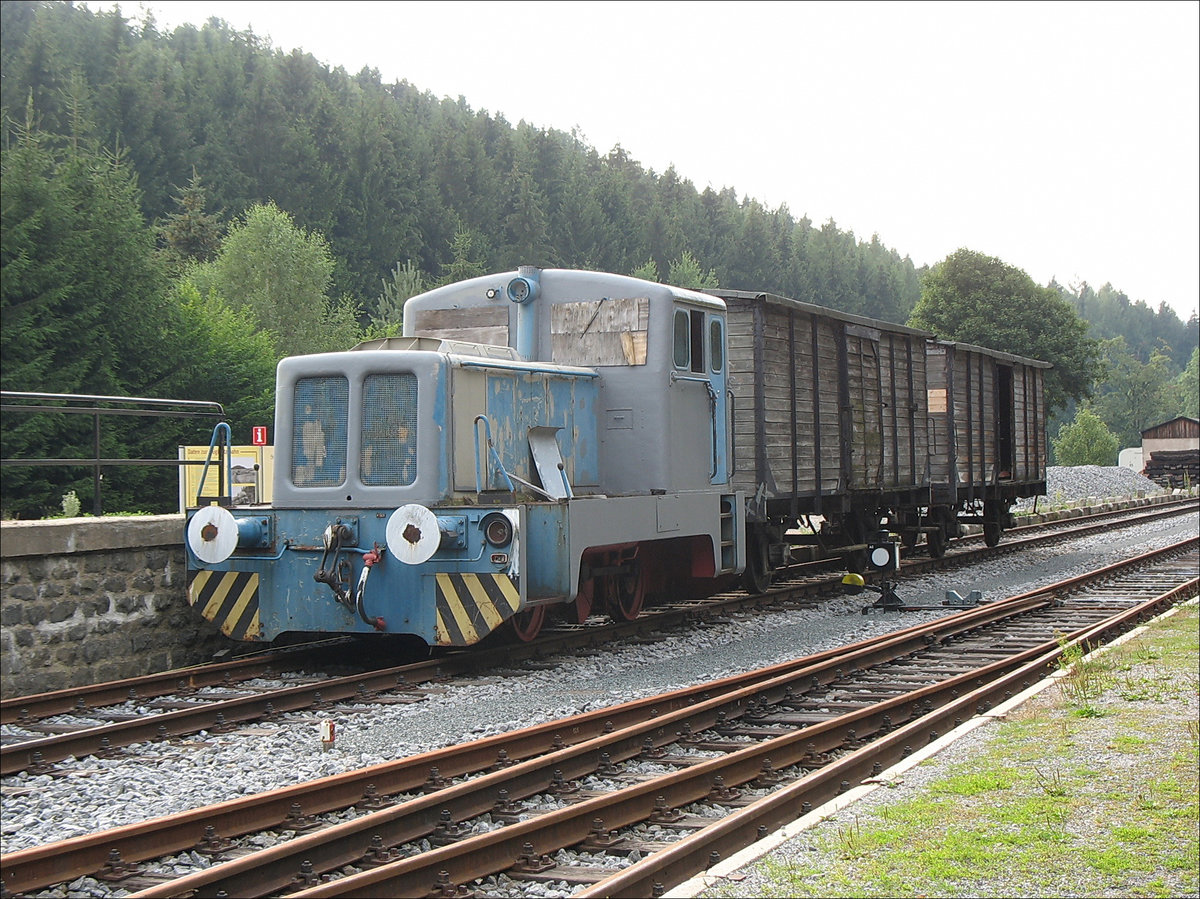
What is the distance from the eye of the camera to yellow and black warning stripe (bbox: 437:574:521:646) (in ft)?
28.4

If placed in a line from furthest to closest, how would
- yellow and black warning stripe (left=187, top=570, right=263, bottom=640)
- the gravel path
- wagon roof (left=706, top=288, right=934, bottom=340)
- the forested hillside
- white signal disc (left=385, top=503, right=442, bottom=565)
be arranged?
1. the forested hillside
2. wagon roof (left=706, top=288, right=934, bottom=340)
3. yellow and black warning stripe (left=187, top=570, right=263, bottom=640)
4. white signal disc (left=385, top=503, right=442, bottom=565)
5. the gravel path

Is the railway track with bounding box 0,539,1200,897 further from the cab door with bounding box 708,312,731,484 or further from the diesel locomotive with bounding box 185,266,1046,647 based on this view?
the cab door with bounding box 708,312,731,484

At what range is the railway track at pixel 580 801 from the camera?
436 centimetres

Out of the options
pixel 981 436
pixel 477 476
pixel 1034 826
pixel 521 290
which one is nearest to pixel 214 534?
pixel 477 476

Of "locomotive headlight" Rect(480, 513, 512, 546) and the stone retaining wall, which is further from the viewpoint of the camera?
"locomotive headlight" Rect(480, 513, 512, 546)

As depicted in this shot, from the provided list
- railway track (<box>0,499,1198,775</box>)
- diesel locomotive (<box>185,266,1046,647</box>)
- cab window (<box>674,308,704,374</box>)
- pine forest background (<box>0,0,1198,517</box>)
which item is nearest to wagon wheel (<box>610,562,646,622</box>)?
diesel locomotive (<box>185,266,1046,647</box>)

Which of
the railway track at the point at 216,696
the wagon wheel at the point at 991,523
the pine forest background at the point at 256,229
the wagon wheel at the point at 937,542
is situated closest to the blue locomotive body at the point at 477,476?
the railway track at the point at 216,696

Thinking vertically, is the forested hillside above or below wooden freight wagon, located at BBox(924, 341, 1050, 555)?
above

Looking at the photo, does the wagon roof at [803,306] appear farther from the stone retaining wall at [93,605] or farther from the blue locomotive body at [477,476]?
the stone retaining wall at [93,605]

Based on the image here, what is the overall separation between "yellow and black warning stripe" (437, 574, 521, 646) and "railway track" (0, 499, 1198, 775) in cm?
37

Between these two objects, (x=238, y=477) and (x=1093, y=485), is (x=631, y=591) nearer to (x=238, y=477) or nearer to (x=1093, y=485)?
(x=238, y=477)

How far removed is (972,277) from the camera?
56406 millimetres

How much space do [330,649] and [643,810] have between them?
17.0 feet

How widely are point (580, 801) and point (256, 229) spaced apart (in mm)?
47059
